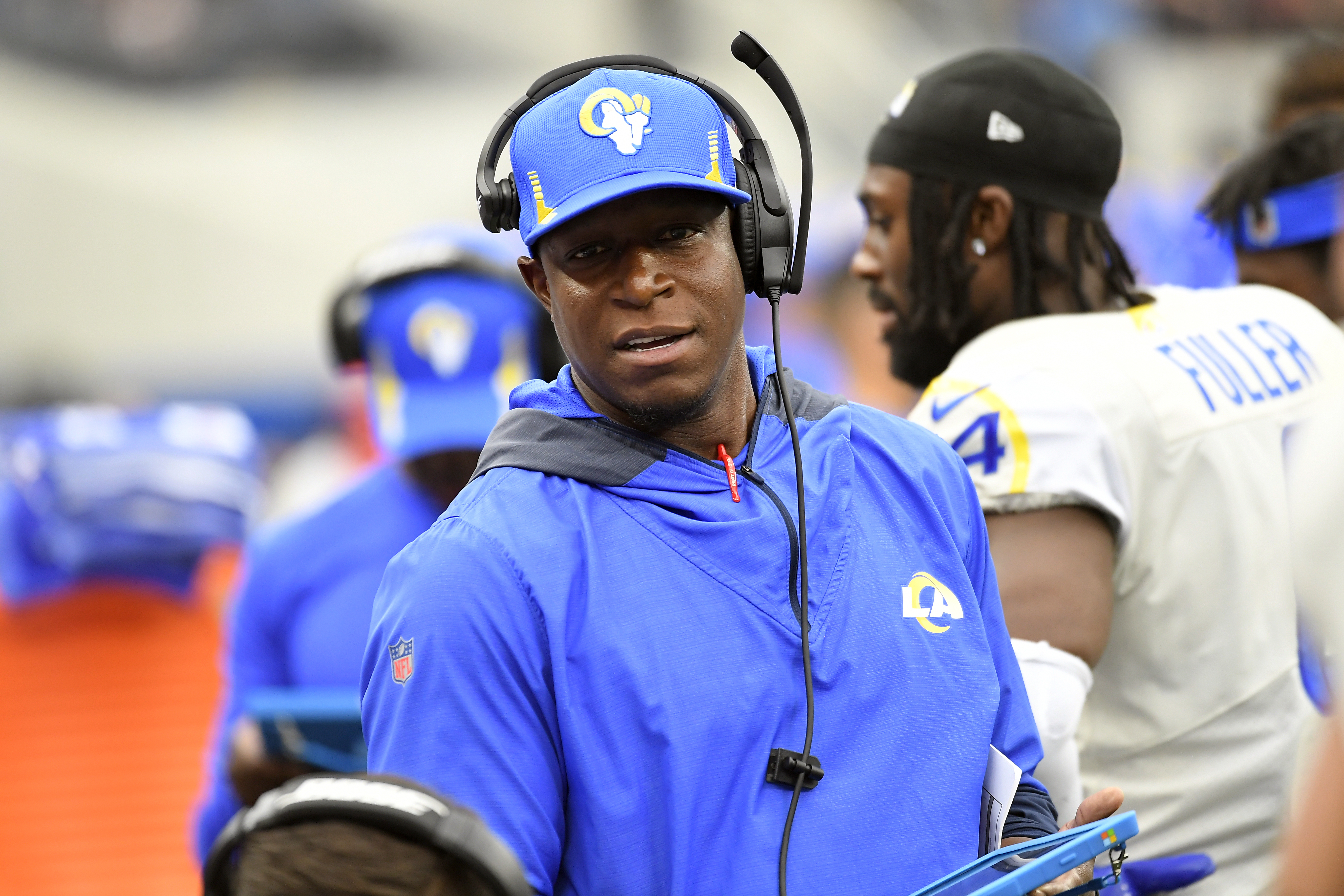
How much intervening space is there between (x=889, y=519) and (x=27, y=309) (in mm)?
13550

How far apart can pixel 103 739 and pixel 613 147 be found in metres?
2.83

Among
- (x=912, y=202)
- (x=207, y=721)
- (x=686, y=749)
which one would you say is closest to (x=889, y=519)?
(x=686, y=749)

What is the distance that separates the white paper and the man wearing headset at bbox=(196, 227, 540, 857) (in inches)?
61.2

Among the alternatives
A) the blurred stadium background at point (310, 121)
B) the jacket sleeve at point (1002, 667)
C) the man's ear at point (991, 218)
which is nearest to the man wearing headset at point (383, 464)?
the man's ear at point (991, 218)

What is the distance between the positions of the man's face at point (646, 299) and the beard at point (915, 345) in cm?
88

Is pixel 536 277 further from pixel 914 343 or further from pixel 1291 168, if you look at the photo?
pixel 1291 168

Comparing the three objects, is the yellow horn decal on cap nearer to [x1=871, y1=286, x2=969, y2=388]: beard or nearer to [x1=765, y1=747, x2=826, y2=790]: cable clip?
[x1=765, y1=747, x2=826, y2=790]: cable clip

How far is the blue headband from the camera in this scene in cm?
316

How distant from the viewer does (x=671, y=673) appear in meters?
1.77

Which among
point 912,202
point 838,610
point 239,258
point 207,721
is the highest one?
point 239,258

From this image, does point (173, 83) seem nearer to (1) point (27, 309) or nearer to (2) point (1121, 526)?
(1) point (27, 309)

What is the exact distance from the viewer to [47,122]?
14258 millimetres

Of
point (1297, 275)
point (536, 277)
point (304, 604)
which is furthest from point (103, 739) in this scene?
point (1297, 275)

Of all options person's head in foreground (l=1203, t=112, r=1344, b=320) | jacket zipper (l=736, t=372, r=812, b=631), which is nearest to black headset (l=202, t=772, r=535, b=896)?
jacket zipper (l=736, t=372, r=812, b=631)
